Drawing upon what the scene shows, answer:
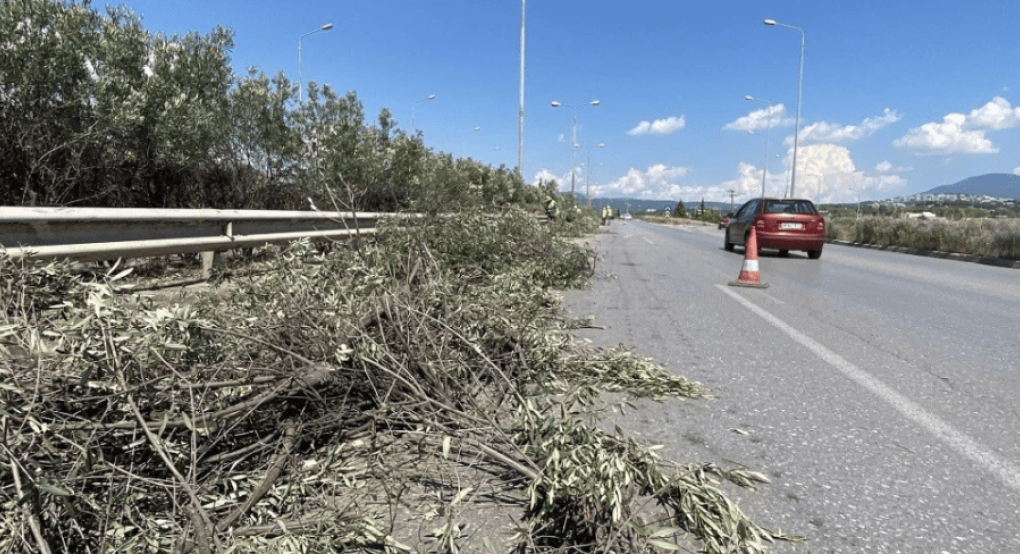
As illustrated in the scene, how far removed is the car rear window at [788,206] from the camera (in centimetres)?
1556

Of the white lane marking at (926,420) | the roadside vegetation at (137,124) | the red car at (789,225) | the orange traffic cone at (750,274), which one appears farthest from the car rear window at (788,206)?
the white lane marking at (926,420)

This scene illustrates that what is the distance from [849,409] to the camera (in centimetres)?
343

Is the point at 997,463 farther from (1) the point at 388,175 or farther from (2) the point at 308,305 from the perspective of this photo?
(1) the point at 388,175

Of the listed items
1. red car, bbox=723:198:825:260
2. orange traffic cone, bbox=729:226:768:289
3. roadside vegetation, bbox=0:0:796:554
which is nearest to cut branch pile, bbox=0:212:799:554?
roadside vegetation, bbox=0:0:796:554

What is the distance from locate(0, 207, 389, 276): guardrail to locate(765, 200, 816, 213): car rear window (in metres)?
12.3

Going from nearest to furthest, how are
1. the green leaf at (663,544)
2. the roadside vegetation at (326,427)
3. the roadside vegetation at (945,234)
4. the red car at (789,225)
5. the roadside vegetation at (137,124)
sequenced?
the green leaf at (663,544), the roadside vegetation at (326,427), the roadside vegetation at (137,124), the red car at (789,225), the roadside vegetation at (945,234)

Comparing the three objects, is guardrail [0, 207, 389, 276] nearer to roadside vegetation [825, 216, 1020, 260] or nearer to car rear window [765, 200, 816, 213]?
car rear window [765, 200, 816, 213]

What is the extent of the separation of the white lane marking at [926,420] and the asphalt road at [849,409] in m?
0.01

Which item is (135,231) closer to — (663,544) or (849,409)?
(663,544)

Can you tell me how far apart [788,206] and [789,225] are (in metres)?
0.67

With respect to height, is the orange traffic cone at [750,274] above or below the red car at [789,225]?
below

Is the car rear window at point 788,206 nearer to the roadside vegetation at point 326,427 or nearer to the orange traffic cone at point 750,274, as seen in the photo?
Answer: the orange traffic cone at point 750,274

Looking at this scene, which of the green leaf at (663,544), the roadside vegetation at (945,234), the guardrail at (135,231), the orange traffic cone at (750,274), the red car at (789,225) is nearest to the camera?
the green leaf at (663,544)

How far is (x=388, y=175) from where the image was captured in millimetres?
14477
